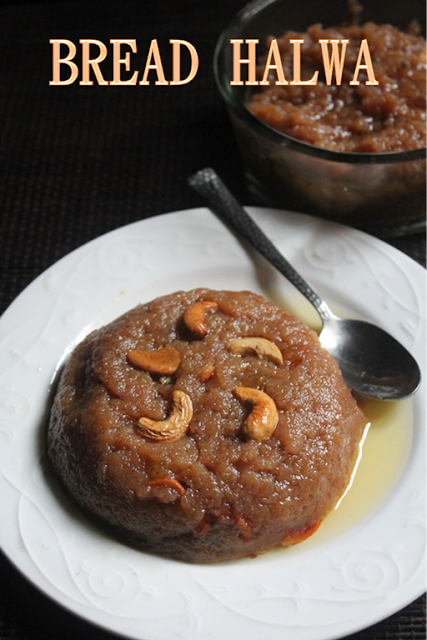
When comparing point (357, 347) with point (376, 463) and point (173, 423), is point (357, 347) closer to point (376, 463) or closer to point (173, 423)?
point (376, 463)

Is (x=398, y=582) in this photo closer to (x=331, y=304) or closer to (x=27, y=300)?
(x=331, y=304)

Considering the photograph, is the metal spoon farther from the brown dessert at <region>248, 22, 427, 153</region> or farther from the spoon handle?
the brown dessert at <region>248, 22, 427, 153</region>

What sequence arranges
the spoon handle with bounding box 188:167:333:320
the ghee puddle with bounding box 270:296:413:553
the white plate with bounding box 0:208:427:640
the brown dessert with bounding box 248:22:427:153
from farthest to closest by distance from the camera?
the brown dessert with bounding box 248:22:427:153
the spoon handle with bounding box 188:167:333:320
the ghee puddle with bounding box 270:296:413:553
the white plate with bounding box 0:208:427:640

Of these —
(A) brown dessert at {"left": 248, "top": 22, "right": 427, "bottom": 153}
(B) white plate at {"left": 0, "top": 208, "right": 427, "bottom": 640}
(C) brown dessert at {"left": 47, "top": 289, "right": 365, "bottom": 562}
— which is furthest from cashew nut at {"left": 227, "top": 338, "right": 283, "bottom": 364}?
(A) brown dessert at {"left": 248, "top": 22, "right": 427, "bottom": 153}

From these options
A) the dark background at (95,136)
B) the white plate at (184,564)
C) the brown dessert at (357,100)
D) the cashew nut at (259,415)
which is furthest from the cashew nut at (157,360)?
the brown dessert at (357,100)

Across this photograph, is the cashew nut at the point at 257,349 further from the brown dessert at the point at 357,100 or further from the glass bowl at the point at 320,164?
the brown dessert at the point at 357,100

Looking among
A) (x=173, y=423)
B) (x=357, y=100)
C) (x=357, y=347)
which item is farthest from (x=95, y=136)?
(x=173, y=423)
